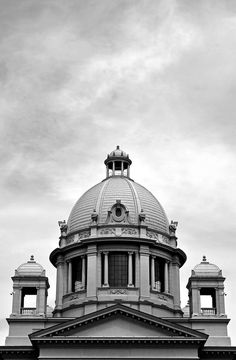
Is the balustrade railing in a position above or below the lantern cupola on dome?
below

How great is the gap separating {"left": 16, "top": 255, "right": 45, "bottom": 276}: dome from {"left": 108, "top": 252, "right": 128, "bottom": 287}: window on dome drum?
6.81 metres

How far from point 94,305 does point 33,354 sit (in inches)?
327

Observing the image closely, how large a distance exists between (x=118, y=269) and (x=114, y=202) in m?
7.34

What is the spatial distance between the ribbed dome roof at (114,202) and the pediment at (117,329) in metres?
14.7

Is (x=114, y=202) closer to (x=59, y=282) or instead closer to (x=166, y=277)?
(x=166, y=277)

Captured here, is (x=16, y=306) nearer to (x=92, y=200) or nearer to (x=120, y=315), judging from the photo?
(x=120, y=315)

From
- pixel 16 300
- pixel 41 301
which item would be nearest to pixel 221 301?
pixel 41 301

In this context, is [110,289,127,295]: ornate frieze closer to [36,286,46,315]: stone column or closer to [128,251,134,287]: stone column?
[128,251,134,287]: stone column

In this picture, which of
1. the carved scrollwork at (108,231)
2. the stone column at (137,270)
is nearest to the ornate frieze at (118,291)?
the stone column at (137,270)

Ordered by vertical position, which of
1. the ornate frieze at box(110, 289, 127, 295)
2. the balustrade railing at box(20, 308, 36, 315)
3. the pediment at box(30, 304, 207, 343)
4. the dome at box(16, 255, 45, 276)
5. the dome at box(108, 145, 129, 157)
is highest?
the dome at box(108, 145, 129, 157)

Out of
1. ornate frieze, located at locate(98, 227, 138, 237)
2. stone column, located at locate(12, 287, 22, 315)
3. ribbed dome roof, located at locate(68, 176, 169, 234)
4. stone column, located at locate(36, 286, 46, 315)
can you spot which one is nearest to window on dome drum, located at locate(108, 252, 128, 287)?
ornate frieze, located at locate(98, 227, 138, 237)

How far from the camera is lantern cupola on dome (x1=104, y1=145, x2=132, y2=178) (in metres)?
90.6

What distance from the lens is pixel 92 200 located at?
86312 millimetres

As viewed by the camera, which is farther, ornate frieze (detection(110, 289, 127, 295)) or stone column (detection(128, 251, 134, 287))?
stone column (detection(128, 251, 134, 287))
